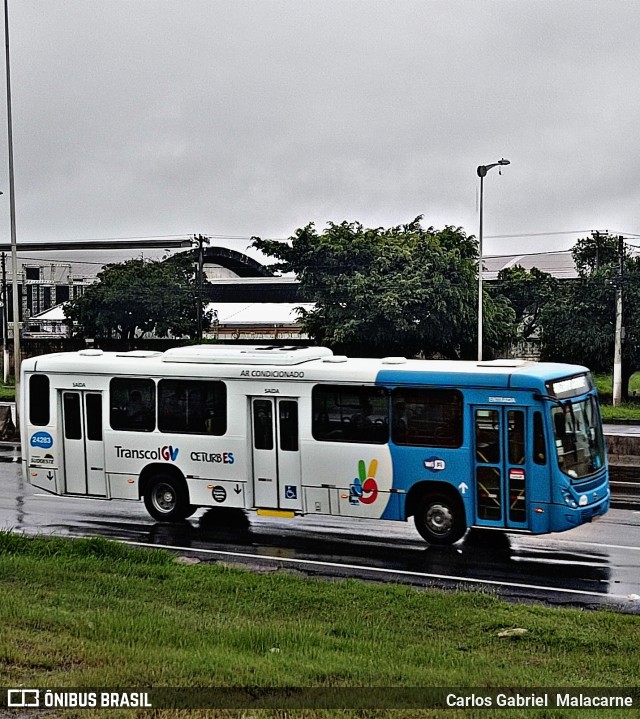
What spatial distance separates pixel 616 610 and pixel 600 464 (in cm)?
385

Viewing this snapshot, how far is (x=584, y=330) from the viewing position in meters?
44.1

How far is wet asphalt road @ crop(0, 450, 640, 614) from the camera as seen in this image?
13.5 m

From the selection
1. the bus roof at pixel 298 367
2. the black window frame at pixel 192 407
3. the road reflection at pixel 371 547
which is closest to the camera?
the road reflection at pixel 371 547

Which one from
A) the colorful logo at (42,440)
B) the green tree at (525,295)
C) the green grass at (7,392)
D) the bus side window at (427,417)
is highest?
the green tree at (525,295)

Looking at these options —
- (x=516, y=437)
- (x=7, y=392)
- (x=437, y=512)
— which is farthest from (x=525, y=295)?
(x=516, y=437)

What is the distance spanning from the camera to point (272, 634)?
31.5 feet

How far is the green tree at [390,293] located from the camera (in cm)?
4538

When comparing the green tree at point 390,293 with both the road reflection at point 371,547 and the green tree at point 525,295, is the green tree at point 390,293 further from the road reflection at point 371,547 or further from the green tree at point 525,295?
the road reflection at point 371,547

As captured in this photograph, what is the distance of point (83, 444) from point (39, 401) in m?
1.27

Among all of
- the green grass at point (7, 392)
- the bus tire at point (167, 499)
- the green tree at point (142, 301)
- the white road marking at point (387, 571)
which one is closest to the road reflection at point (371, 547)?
the white road marking at point (387, 571)

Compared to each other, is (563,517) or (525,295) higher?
(525,295)

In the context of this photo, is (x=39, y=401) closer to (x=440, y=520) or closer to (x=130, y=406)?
(x=130, y=406)

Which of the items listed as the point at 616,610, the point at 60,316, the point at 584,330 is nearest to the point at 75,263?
the point at 60,316

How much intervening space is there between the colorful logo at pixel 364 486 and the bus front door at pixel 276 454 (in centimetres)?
100
